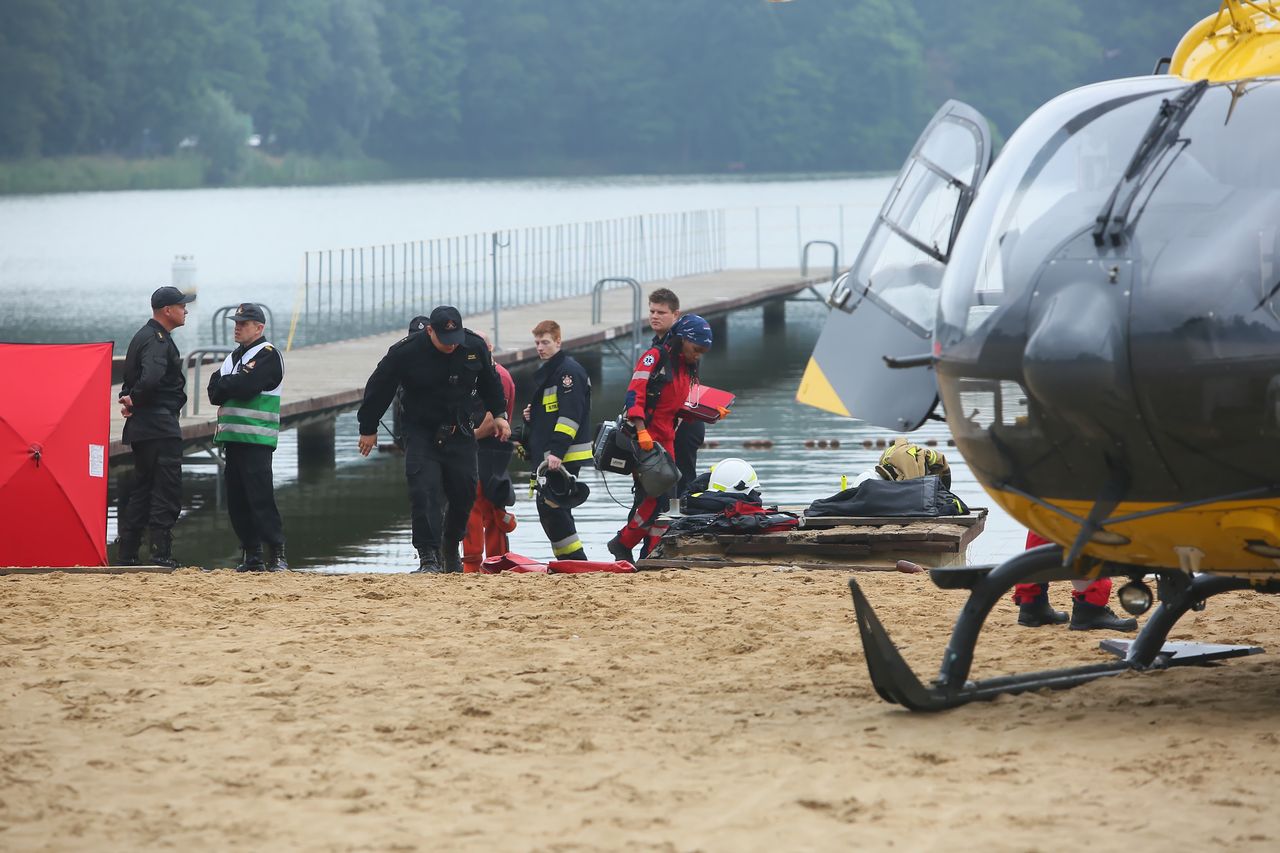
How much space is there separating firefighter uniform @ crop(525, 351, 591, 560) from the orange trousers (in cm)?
35

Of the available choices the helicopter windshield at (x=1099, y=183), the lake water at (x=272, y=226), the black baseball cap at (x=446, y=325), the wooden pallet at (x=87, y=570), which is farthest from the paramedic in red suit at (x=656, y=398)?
the lake water at (x=272, y=226)

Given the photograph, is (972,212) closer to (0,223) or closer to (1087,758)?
(1087,758)

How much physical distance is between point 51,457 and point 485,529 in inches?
96.7

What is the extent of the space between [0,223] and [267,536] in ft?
193

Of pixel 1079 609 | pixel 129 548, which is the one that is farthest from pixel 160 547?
pixel 1079 609

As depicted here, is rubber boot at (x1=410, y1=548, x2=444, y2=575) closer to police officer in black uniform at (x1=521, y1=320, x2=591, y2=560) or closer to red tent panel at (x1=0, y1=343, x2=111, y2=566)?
police officer in black uniform at (x1=521, y1=320, x2=591, y2=560)

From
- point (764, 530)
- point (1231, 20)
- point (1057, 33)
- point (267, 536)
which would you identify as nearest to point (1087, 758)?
point (1231, 20)

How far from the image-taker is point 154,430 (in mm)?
11211

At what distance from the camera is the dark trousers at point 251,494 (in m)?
11.1

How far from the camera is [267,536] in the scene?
11.2 meters

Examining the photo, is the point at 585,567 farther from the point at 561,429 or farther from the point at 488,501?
the point at 488,501

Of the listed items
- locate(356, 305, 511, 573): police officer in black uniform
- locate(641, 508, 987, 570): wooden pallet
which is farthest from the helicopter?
locate(356, 305, 511, 573): police officer in black uniform

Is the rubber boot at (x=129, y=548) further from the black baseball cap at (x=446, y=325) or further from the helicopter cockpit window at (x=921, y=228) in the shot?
the helicopter cockpit window at (x=921, y=228)

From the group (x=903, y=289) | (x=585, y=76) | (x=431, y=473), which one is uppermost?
(x=585, y=76)
